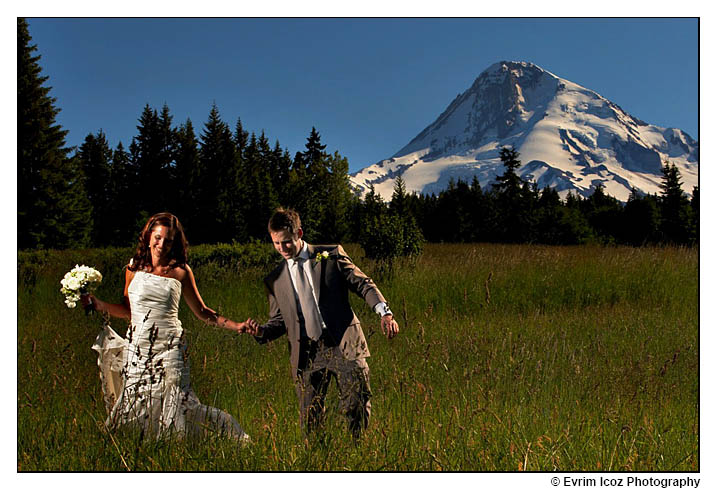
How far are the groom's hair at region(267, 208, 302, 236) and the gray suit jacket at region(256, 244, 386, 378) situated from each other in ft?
0.64

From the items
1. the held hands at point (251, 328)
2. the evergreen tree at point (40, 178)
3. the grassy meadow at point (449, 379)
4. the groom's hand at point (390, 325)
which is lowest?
the grassy meadow at point (449, 379)

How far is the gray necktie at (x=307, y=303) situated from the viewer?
9.64ft

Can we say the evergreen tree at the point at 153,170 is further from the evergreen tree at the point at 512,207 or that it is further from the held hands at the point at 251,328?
the held hands at the point at 251,328

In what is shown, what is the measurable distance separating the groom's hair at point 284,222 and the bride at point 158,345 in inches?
22.9

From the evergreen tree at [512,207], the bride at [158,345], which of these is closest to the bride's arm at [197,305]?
the bride at [158,345]

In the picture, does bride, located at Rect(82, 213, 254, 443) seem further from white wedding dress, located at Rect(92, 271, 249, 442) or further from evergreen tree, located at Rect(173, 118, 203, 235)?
evergreen tree, located at Rect(173, 118, 203, 235)

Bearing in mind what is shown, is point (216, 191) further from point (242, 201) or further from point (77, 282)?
point (77, 282)

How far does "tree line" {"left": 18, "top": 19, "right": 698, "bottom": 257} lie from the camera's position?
10070mm

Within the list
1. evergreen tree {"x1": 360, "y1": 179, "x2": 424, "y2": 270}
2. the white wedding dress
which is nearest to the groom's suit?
the white wedding dress

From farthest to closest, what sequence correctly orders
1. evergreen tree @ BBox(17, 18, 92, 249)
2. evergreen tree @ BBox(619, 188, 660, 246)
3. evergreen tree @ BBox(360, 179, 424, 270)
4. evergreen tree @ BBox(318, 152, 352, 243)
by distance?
evergreen tree @ BBox(619, 188, 660, 246) → evergreen tree @ BBox(318, 152, 352, 243) → evergreen tree @ BBox(360, 179, 424, 270) → evergreen tree @ BBox(17, 18, 92, 249)

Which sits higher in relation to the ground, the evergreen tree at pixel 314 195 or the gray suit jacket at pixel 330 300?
the evergreen tree at pixel 314 195

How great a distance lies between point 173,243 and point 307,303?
0.90 m

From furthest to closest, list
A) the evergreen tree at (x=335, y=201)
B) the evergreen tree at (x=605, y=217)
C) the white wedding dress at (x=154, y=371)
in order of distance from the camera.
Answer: the evergreen tree at (x=605, y=217)
the evergreen tree at (x=335, y=201)
the white wedding dress at (x=154, y=371)

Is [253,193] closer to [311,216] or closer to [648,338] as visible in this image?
[311,216]
